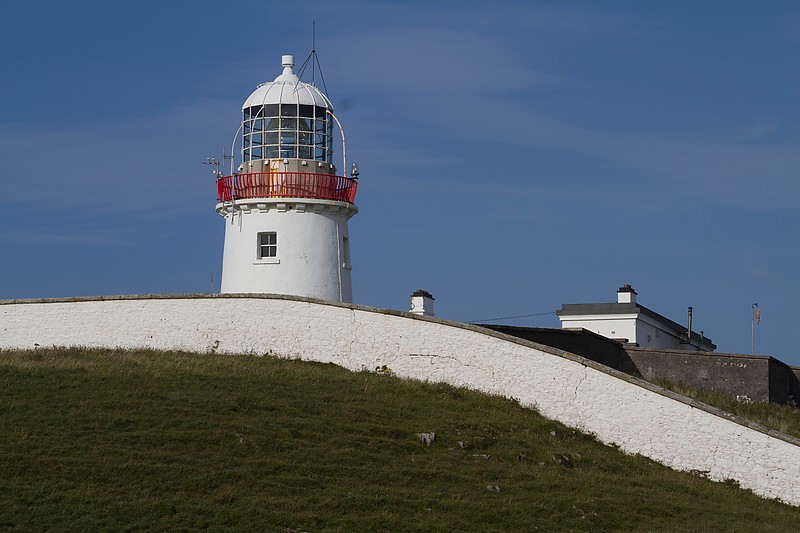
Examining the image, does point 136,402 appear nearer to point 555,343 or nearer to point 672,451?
point 672,451

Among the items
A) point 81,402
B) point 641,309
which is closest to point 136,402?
point 81,402

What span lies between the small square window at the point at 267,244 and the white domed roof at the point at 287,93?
3477mm

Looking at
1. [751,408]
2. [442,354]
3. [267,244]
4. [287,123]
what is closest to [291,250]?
[267,244]

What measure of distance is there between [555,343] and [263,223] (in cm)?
828

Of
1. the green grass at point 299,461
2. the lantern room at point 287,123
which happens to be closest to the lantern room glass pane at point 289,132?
the lantern room at point 287,123

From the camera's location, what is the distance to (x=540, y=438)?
2459 cm

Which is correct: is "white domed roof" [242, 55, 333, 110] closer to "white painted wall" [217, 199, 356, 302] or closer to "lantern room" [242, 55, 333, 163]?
"lantern room" [242, 55, 333, 163]

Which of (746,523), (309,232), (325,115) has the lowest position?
(746,523)

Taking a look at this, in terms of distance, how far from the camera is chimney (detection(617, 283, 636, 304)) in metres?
42.8

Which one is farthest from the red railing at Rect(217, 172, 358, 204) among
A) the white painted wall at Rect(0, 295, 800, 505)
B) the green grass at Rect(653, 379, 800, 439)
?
the green grass at Rect(653, 379, 800, 439)

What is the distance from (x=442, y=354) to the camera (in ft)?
89.9

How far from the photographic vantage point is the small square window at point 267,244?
31719mm

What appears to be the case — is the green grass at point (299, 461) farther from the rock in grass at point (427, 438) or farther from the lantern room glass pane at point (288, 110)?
the lantern room glass pane at point (288, 110)

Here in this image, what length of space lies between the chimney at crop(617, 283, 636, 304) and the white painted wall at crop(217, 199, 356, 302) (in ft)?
46.6
